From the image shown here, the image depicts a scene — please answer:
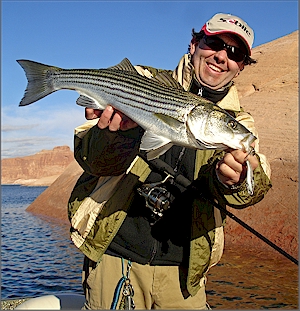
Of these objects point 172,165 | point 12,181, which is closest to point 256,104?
point 172,165

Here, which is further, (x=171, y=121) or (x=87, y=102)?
(x=87, y=102)

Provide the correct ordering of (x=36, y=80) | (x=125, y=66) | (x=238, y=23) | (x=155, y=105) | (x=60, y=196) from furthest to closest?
(x=60, y=196), (x=238, y=23), (x=36, y=80), (x=125, y=66), (x=155, y=105)

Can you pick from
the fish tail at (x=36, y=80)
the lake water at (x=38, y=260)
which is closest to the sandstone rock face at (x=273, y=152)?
the lake water at (x=38, y=260)

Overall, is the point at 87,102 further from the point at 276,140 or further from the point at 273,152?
the point at 276,140

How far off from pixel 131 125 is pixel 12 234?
18343mm

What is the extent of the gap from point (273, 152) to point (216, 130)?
1302cm

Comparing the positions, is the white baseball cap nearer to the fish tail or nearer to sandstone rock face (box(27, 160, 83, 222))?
the fish tail

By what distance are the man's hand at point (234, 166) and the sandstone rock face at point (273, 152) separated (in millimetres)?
8969

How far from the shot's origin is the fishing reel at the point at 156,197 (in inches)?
158

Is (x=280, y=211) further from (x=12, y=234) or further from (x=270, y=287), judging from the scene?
(x=12, y=234)

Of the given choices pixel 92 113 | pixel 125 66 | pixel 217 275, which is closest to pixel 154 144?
pixel 92 113

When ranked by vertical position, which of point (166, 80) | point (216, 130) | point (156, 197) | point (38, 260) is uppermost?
point (166, 80)

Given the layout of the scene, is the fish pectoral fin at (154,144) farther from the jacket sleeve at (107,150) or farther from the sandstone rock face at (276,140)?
the sandstone rock face at (276,140)

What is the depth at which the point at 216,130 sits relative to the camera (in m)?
3.54
